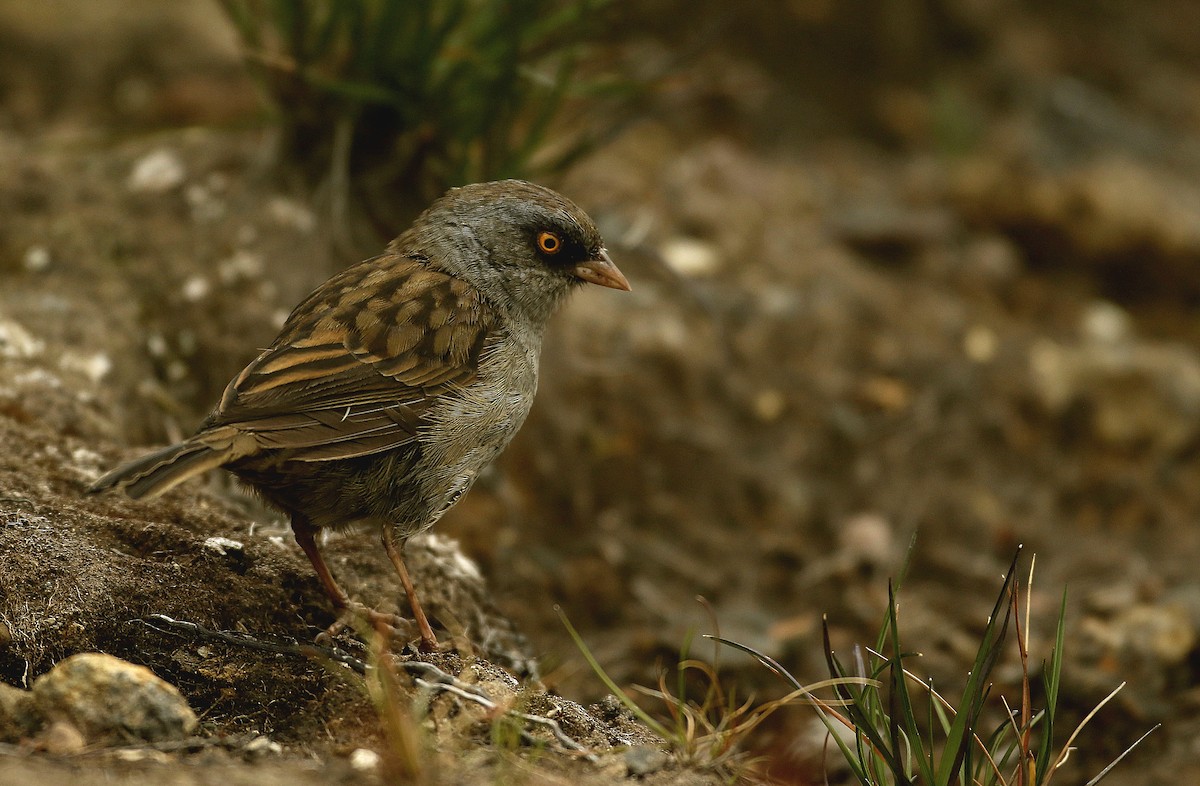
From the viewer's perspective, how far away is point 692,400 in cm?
625

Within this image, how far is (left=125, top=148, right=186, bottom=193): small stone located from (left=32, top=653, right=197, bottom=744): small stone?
3.19 meters

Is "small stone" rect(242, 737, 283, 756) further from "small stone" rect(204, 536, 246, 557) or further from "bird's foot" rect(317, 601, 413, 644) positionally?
"small stone" rect(204, 536, 246, 557)

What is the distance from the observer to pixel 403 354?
12.6 feet

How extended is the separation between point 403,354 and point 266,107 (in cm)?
227

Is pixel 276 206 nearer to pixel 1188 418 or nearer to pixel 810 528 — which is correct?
pixel 810 528

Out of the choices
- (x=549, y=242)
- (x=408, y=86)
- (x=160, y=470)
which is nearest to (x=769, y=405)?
(x=549, y=242)

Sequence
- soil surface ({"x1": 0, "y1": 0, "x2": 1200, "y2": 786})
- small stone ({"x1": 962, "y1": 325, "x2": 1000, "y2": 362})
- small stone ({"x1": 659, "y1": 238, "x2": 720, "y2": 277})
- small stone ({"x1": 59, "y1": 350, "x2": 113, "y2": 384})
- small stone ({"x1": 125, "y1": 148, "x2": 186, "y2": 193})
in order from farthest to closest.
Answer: small stone ({"x1": 962, "y1": 325, "x2": 1000, "y2": 362}) → small stone ({"x1": 659, "y1": 238, "x2": 720, "y2": 277}) → small stone ({"x1": 125, "y1": 148, "x2": 186, "y2": 193}) → small stone ({"x1": 59, "y1": 350, "x2": 113, "y2": 384}) → soil surface ({"x1": 0, "y1": 0, "x2": 1200, "y2": 786})

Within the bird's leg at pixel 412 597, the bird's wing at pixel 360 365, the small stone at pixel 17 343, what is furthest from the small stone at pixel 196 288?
the bird's leg at pixel 412 597

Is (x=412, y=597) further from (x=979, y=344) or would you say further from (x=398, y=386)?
(x=979, y=344)

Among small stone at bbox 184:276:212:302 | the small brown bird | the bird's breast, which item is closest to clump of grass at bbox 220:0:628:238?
small stone at bbox 184:276:212:302

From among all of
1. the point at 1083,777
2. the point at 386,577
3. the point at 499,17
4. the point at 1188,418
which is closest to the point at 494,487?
the point at 386,577

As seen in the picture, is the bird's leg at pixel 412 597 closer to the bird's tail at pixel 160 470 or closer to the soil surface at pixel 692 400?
the soil surface at pixel 692 400

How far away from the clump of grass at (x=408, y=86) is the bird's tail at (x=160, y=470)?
2.29m

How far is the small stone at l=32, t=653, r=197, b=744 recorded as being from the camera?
285 cm
